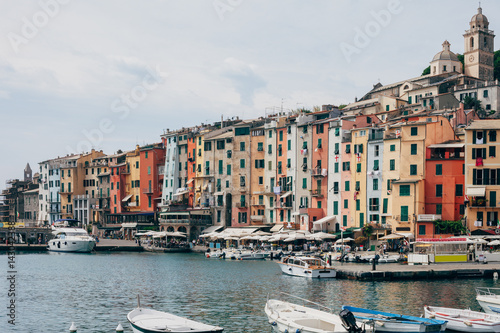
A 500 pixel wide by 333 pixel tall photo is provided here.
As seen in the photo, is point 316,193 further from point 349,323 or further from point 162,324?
point 349,323

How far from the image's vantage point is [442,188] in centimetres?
8656

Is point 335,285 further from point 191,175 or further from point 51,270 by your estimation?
point 191,175

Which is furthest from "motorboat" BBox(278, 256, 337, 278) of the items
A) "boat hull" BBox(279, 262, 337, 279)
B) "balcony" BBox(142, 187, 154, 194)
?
"balcony" BBox(142, 187, 154, 194)

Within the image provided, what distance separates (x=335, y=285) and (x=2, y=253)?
77.0m

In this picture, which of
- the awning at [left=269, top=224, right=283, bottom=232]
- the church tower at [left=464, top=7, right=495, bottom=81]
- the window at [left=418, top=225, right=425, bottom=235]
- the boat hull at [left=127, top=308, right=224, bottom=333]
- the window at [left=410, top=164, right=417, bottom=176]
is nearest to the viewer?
the boat hull at [left=127, top=308, right=224, bottom=333]

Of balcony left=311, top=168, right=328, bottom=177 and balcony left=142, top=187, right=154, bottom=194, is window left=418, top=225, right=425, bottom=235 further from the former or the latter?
balcony left=142, top=187, right=154, bottom=194

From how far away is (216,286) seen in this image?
57594 millimetres

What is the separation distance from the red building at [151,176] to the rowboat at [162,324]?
10363cm

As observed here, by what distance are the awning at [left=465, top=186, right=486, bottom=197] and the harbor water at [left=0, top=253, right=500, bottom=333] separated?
24173 millimetres

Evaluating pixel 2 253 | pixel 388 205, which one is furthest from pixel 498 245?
pixel 2 253

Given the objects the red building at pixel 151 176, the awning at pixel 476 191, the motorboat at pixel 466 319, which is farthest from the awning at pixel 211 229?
the motorboat at pixel 466 319

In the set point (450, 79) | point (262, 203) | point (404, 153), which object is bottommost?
point (262, 203)

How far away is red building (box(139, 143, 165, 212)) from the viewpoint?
5443 inches

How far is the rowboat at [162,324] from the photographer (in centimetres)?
3074
